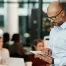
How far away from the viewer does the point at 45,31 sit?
640 centimetres

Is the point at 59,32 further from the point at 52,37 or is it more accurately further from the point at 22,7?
the point at 22,7

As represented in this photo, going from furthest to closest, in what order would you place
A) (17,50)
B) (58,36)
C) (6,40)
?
(6,40) → (17,50) → (58,36)

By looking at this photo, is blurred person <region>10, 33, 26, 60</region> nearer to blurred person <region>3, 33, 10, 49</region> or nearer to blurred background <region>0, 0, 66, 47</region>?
blurred person <region>3, 33, 10, 49</region>

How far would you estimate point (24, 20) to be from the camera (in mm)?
6684

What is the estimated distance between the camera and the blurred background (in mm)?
6391

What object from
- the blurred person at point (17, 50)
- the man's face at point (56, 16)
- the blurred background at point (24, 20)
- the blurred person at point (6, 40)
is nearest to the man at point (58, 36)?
the man's face at point (56, 16)

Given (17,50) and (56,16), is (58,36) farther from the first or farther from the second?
(17,50)

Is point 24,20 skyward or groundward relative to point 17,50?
skyward

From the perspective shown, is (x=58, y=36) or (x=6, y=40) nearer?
(x=58, y=36)

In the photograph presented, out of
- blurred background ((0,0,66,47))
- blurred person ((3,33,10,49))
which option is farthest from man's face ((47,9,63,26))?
blurred background ((0,0,66,47))

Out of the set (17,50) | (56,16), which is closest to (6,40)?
(17,50)

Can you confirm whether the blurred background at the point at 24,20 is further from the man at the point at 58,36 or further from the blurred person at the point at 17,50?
the man at the point at 58,36

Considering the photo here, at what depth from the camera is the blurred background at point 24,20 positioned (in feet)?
21.0

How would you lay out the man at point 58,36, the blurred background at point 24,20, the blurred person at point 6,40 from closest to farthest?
1. the man at point 58,36
2. the blurred person at point 6,40
3. the blurred background at point 24,20
